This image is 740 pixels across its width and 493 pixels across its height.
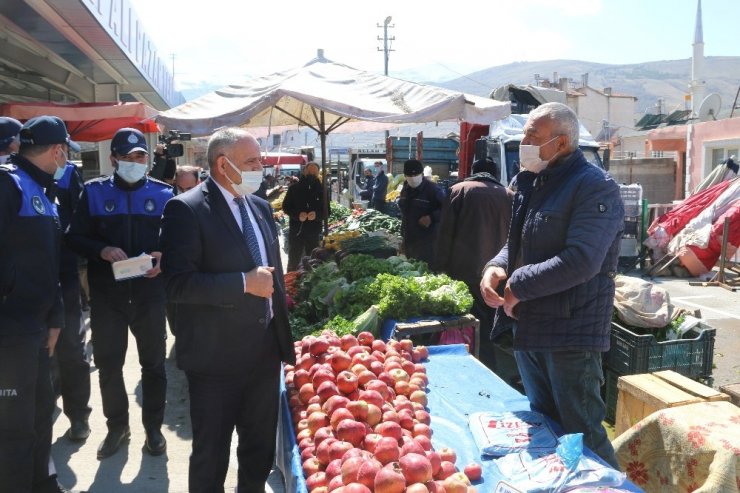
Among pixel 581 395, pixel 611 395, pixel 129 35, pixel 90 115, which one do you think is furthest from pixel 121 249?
pixel 129 35

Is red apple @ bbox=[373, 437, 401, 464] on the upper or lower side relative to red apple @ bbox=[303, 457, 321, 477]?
upper

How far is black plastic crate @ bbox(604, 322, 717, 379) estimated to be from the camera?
4695mm

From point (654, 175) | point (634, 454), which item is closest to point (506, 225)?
point (634, 454)

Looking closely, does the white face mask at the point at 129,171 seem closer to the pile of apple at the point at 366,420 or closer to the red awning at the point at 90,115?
the pile of apple at the point at 366,420

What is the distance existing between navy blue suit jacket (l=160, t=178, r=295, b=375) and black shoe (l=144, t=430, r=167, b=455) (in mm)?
1707

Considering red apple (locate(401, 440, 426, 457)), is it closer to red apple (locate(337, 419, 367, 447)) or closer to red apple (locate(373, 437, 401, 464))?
red apple (locate(373, 437, 401, 464))

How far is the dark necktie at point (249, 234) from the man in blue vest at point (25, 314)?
1.04 meters

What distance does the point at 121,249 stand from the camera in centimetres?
399

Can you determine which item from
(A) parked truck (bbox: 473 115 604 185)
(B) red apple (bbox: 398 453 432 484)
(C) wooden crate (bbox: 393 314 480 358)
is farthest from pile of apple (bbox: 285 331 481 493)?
(A) parked truck (bbox: 473 115 604 185)

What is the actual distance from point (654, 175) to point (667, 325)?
707 inches

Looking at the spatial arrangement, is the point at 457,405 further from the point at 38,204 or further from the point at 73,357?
the point at 73,357

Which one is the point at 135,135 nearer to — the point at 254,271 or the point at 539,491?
the point at 254,271

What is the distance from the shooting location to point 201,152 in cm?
3353

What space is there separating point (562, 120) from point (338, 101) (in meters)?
3.74
